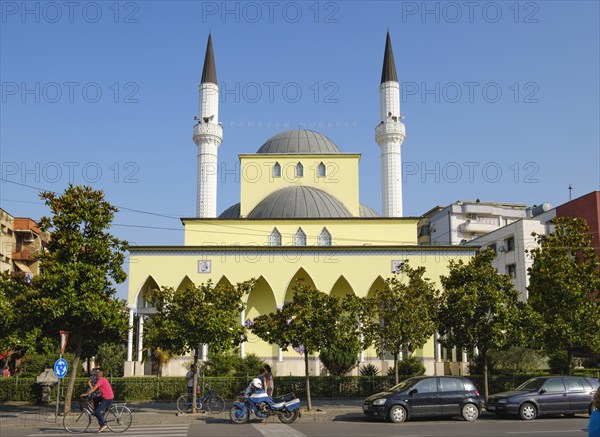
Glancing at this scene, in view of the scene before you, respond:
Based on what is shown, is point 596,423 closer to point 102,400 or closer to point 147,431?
point 147,431

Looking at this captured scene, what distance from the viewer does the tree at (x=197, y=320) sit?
72.3 ft

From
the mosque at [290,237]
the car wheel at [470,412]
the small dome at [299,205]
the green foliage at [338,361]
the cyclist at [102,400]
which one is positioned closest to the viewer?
the cyclist at [102,400]

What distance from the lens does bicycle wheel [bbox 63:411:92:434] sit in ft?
56.7

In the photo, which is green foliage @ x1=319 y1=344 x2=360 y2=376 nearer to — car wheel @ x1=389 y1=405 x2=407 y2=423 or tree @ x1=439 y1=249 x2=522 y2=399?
tree @ x1=439 y1=249 x2=522 y2=399

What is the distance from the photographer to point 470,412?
19.1 metres

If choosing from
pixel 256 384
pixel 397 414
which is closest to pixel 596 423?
pixel 397 414

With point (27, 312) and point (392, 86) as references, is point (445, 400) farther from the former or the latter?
point (392, 86)

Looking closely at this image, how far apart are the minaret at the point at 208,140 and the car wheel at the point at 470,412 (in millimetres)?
29122

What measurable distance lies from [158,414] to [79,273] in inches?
211

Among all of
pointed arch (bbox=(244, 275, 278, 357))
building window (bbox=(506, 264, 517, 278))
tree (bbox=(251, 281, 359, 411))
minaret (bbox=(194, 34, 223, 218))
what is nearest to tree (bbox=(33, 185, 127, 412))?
tree (bbox=(251, 281, 359, 411))

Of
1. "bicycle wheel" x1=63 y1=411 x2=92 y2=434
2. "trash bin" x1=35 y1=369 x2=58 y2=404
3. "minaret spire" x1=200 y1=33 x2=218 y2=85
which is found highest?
"minaret spire" x1=200 y1=33 x2=218 y2=85

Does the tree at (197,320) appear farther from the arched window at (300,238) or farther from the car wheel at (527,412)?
the arched window at (300,238)

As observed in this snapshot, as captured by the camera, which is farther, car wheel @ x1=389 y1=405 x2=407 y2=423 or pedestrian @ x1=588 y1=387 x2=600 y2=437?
car wheel @ x1=389 y1=405 x2=407 y2=423

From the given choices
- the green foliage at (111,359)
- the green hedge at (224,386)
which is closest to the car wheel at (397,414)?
the green hedge at (224,386)
